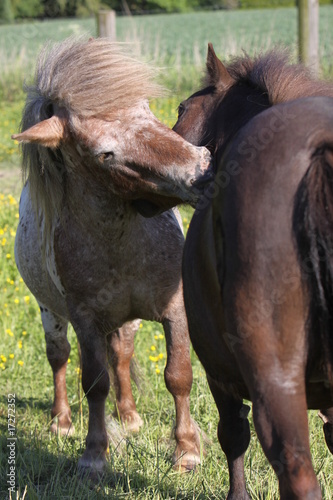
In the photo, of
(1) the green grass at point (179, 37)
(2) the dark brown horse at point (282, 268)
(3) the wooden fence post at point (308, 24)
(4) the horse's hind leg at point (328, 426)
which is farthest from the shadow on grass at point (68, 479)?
(1) the green grass at point (179, 37)

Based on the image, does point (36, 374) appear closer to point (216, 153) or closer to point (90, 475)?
point (90, 475)

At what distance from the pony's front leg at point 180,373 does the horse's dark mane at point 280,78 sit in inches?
59.8

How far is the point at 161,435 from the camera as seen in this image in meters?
4.20

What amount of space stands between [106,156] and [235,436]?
4.52 feet

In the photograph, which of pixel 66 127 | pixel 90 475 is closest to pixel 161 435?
pixel 90 475

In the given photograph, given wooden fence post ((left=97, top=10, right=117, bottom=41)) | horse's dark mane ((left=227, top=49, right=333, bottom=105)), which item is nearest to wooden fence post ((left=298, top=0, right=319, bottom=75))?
wooden fence post ((left=97, top=10, right=117, bottom=41))

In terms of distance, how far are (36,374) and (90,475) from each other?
181 cm

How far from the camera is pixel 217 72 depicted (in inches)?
116

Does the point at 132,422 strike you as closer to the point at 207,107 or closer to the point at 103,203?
the point at 103,203

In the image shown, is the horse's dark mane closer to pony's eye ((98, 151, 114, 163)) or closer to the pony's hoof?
pony's eye ((98, 151, 114, 163))

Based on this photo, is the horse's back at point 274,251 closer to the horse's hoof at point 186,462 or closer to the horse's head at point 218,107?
the horse's head at point 218,107

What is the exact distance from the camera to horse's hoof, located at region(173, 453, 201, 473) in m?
3.83

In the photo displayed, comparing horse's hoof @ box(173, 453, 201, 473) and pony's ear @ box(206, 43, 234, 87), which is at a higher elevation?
pony's ear @ box(206, 43, 234, 87)

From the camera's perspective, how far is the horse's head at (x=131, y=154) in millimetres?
2924
